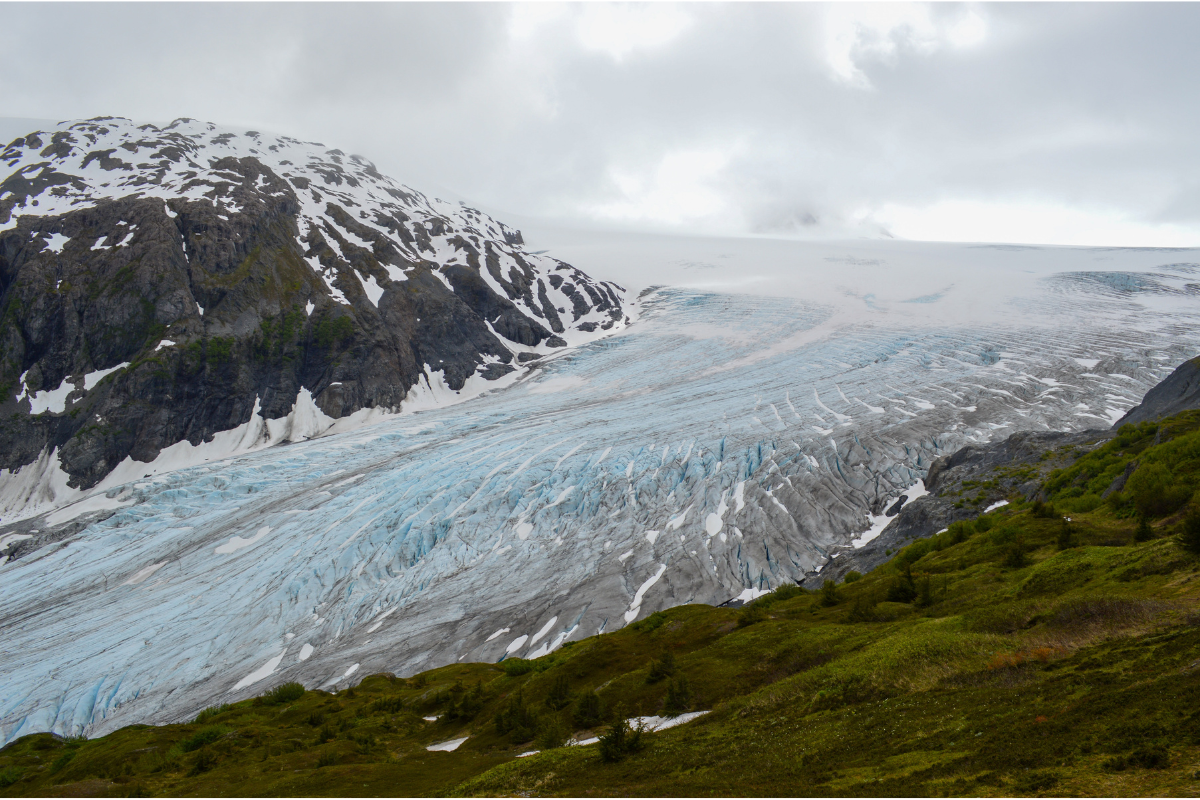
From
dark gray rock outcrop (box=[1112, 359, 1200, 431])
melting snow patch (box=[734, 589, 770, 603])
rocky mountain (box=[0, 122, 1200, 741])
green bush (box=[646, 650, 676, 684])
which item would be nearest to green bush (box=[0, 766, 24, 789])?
rocky mountain (box=[0, 122, 1200, 741])

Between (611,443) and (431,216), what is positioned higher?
(431,216)

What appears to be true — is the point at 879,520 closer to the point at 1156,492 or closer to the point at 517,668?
the point at 1156,492

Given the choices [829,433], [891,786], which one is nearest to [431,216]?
[829,433]

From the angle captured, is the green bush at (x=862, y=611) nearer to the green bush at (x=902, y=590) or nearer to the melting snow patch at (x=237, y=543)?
the green bush at (x=902, y=590)

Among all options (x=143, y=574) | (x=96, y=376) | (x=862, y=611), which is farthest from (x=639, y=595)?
(x=96, y=376)

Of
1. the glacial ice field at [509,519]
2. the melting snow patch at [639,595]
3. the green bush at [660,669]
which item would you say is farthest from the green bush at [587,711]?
the melting snow patch at [639,595]

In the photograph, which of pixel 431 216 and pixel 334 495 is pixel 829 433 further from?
pixel 431 216

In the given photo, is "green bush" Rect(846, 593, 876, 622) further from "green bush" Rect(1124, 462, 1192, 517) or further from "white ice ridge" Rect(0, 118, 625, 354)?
"white ice ridge" Rect(0, 118, 625, 354)
